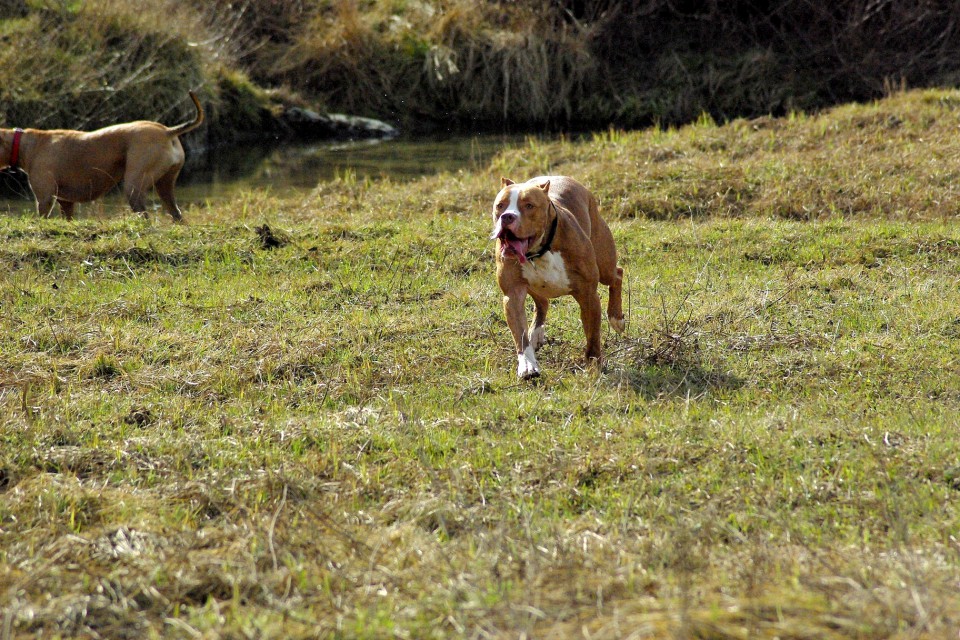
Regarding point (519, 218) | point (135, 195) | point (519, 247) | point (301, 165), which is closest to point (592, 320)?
point (519, 247)

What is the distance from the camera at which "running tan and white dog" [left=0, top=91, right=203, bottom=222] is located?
11031 millimetres

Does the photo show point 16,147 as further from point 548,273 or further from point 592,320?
point 592,320

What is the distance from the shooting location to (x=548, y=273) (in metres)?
6.00

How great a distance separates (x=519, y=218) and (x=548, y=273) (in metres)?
0.41

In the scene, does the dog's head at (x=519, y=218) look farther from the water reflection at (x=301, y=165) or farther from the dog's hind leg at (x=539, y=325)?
the water reflection at (x=301, y=165)

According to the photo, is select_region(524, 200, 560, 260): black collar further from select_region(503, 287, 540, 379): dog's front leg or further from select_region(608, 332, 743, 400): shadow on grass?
select_region(608, 332, 743, 400): shadow on grass

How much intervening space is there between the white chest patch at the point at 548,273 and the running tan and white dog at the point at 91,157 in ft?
19.7

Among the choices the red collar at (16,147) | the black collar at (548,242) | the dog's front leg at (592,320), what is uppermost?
the black collar at (548,242)

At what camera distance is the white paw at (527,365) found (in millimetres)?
5957

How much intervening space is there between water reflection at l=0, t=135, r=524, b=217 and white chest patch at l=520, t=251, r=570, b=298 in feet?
Answer: 26.0

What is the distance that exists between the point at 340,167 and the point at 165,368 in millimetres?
10195

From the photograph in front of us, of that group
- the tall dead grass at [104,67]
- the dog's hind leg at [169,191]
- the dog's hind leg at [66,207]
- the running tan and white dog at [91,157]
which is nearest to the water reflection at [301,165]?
the tall dead grass at [104,67]

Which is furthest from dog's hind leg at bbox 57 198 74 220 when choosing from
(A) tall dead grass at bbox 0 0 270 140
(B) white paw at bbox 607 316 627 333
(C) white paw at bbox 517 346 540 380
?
(C) white paw at bbox 517 346 540 380

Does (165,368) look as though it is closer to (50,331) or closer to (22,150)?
(50,331)
